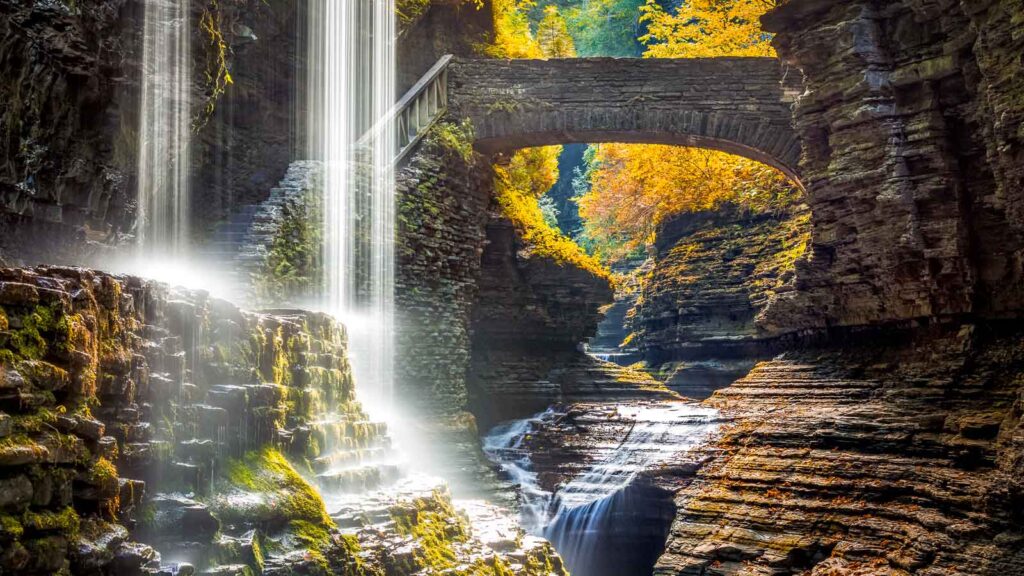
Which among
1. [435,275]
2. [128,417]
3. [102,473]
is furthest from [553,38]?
[102,473]

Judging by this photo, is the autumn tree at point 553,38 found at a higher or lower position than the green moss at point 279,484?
higher

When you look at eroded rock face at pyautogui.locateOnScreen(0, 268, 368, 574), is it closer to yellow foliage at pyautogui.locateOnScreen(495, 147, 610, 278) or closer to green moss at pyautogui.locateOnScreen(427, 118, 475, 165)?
green moss at pyautogui.locateOnScreen(427, 118, 475, 165)

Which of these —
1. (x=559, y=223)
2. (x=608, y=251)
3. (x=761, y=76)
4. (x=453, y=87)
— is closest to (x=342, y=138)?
(x=453, y=87)

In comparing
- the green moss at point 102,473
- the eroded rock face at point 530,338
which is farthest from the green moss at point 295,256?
the green moss at point 102,473

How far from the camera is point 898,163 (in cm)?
1001

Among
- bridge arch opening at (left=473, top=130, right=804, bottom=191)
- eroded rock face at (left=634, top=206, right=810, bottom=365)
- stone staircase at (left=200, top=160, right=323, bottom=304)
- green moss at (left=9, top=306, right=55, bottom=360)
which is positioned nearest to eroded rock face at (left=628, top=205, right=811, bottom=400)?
eroded rock face at (left=634, top=206, right=810, bottom=365)

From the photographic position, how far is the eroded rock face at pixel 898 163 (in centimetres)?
948

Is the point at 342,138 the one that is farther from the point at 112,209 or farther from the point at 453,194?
the point at 112,209

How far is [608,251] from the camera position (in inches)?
1187

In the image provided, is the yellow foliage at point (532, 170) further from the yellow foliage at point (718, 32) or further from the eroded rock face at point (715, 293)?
the yellow foliage at point (718, 32)

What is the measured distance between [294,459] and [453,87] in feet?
33.5

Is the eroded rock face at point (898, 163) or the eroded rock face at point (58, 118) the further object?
the eroded rock face at point (898, 163)

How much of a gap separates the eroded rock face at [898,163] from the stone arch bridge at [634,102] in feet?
11.0

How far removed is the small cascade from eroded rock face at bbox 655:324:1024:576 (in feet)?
3.50
